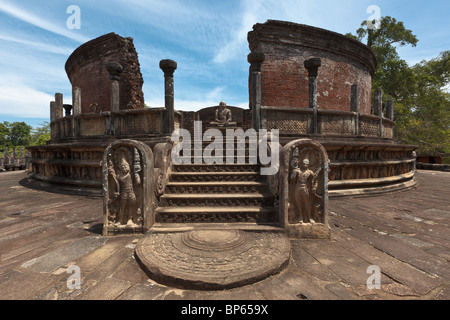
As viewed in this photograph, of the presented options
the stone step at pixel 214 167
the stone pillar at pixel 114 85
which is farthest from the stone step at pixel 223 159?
the stone pillar at pixel 114 85

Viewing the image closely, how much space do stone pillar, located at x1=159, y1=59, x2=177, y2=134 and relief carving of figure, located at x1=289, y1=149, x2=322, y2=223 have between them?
4420 mm

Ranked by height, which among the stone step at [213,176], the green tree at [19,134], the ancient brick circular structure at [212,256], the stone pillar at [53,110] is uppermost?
the green tree at [19,134]

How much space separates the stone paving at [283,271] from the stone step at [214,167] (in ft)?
6.07

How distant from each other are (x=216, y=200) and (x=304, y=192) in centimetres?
153

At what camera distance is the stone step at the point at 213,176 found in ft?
13.9

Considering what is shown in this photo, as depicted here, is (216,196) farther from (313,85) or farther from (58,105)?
(58,105)

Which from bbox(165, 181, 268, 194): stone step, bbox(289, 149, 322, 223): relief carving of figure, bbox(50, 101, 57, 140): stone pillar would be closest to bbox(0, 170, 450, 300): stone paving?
bbox(289, 149, 322, 223): relief carving of figure

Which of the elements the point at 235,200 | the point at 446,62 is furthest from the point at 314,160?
the point at 446,62

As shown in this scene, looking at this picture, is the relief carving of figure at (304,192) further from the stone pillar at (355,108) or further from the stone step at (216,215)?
the stone pillar at (355,108)

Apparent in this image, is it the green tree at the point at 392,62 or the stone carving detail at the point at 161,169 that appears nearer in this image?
the stone carving detail at the point at 161,169

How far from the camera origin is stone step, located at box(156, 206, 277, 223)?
336 centimetres

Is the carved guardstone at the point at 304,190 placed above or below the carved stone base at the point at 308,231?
above

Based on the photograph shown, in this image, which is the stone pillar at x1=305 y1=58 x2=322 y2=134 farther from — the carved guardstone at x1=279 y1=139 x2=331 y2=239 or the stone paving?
the carved guardstone at x1=279 y1=139 x2=331 y2=239

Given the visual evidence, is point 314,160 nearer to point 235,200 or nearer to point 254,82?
point 235,200
